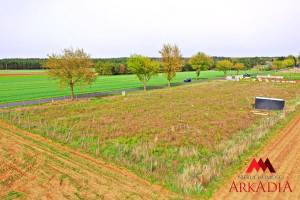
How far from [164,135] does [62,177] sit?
30.2 ft

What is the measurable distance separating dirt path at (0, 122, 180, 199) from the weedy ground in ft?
3.62

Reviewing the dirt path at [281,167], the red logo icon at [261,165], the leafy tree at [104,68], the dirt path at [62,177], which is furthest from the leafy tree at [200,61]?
the dirt path at [62,177]

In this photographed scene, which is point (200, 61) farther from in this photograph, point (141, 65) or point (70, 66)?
point (70, 66)

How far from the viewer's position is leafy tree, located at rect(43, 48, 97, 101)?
34.9 meters

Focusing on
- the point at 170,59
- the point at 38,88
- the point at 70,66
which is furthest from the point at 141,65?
the point at 38,88

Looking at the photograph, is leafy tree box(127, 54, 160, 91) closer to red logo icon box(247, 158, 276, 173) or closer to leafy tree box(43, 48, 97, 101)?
leafy tree box(43, 48, 97, 101)

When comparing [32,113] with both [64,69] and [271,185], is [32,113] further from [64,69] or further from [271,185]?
[271,185]

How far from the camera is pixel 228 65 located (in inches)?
3538

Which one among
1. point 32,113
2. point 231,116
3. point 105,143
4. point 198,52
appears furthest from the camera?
point 198,52

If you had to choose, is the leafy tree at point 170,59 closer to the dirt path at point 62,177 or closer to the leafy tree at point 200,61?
the leafy tree at point 200,61

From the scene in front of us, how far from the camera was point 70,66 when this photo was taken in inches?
1391

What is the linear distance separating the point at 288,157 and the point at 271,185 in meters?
4.45

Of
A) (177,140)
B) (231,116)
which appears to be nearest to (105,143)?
(177,140)

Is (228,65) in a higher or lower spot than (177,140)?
higher
